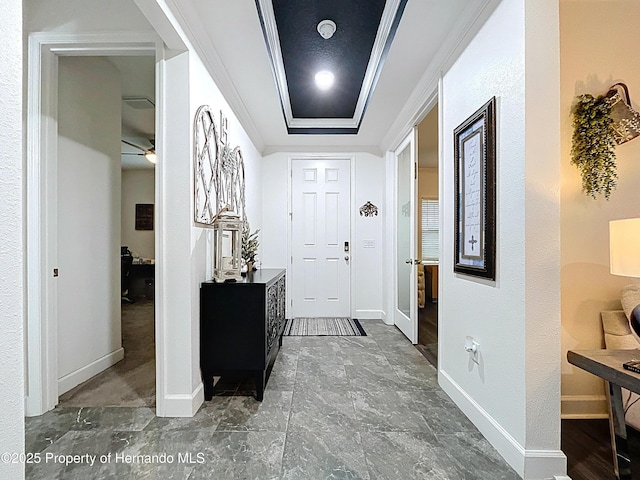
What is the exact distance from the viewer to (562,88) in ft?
6.32

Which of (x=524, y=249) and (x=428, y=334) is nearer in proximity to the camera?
(x=524, y=249)

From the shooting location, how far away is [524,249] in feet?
4.91

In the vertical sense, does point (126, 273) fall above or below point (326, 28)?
below

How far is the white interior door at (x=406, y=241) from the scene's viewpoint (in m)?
3.52

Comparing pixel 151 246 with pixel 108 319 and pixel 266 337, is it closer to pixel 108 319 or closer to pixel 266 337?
pixel 108 319

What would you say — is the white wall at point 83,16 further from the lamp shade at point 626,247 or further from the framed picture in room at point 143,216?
the framed picture in room at point 143,216

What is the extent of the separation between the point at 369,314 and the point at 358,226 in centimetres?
129

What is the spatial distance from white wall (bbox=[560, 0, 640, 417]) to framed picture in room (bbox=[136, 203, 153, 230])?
6.94 m

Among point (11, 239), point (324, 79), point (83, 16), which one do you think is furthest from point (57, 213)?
point (324, 79)

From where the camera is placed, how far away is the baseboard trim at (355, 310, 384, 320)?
462cm

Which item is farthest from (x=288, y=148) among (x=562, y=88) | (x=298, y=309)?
(x=562, y=88)

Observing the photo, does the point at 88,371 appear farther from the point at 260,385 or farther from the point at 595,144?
the point at 595,144

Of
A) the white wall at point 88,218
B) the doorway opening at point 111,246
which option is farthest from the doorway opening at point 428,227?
the white wall at point 88,218

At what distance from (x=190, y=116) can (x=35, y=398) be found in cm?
207
